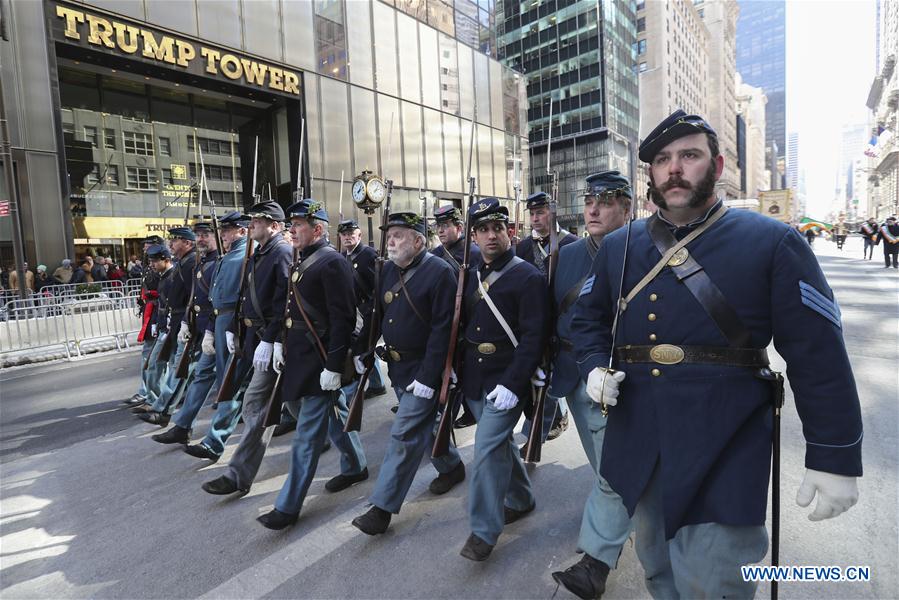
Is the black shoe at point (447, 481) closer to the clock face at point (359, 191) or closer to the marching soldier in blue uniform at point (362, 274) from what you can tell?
the marching soldier in blue uniform at point (362, 274)

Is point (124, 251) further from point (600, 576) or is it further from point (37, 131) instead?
point (600, 576)

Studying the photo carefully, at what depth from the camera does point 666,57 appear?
77125mm

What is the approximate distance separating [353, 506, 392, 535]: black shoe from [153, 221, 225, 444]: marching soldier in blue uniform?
2600mm

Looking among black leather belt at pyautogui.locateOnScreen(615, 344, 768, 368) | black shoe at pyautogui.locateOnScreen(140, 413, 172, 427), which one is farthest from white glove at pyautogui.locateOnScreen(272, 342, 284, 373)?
black leather belt at pyautogui.locateOnScreen(615, 344, 768, 368)

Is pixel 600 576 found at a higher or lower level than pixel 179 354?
lower

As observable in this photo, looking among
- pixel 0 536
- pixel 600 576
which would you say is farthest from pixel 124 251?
pixel 600 576

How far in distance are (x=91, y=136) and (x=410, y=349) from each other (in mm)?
19576

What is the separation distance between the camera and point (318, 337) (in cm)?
392

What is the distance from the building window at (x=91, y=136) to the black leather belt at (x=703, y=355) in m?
21.2

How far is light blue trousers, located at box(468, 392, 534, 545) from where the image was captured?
3021 mm

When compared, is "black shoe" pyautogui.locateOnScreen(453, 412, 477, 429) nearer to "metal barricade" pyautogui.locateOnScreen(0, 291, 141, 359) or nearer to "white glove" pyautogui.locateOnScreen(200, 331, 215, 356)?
"white glove" pyautogui.locateOnScreen(200, 331, 215, 356)

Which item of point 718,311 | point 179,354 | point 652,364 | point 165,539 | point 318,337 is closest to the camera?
point 718,311

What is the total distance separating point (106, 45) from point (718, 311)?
17.9 metres

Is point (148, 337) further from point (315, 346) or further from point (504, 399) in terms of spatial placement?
point (504, 399)
